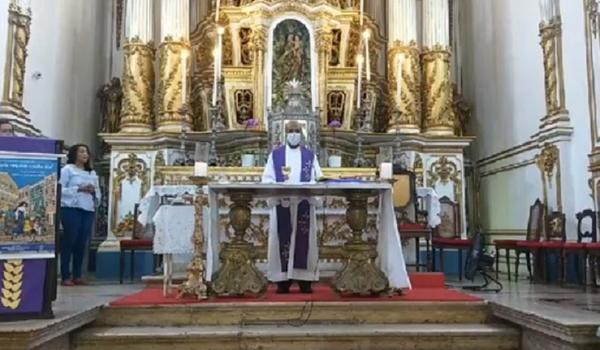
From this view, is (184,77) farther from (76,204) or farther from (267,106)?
(76,204)

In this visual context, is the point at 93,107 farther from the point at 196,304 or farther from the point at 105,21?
the point at 196,304

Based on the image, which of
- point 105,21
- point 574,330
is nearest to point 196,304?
point 574,330

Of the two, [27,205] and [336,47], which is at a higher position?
[336,47]

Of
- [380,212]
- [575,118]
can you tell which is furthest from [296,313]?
[575,118]

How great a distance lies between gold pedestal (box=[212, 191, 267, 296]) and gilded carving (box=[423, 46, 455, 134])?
5413 millimetres

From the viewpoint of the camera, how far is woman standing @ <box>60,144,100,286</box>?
642 cm

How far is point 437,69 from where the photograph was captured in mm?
10164

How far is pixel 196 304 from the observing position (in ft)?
15.5

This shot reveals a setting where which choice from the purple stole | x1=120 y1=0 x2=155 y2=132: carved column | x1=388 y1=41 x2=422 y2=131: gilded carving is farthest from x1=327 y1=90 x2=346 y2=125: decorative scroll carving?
the purple stole

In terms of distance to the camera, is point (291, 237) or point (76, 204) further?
point (76, 204)

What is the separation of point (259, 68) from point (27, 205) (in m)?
6.42

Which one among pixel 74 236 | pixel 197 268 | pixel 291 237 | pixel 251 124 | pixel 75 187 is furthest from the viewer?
pixel 251 124

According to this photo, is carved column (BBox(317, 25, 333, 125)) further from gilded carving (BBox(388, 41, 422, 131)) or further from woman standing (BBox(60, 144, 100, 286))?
woman standing (BBox(60, 144, 100, 286))

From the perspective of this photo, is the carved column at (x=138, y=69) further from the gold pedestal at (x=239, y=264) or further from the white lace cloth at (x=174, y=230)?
the gold pedestal at (x=239, y=264)
